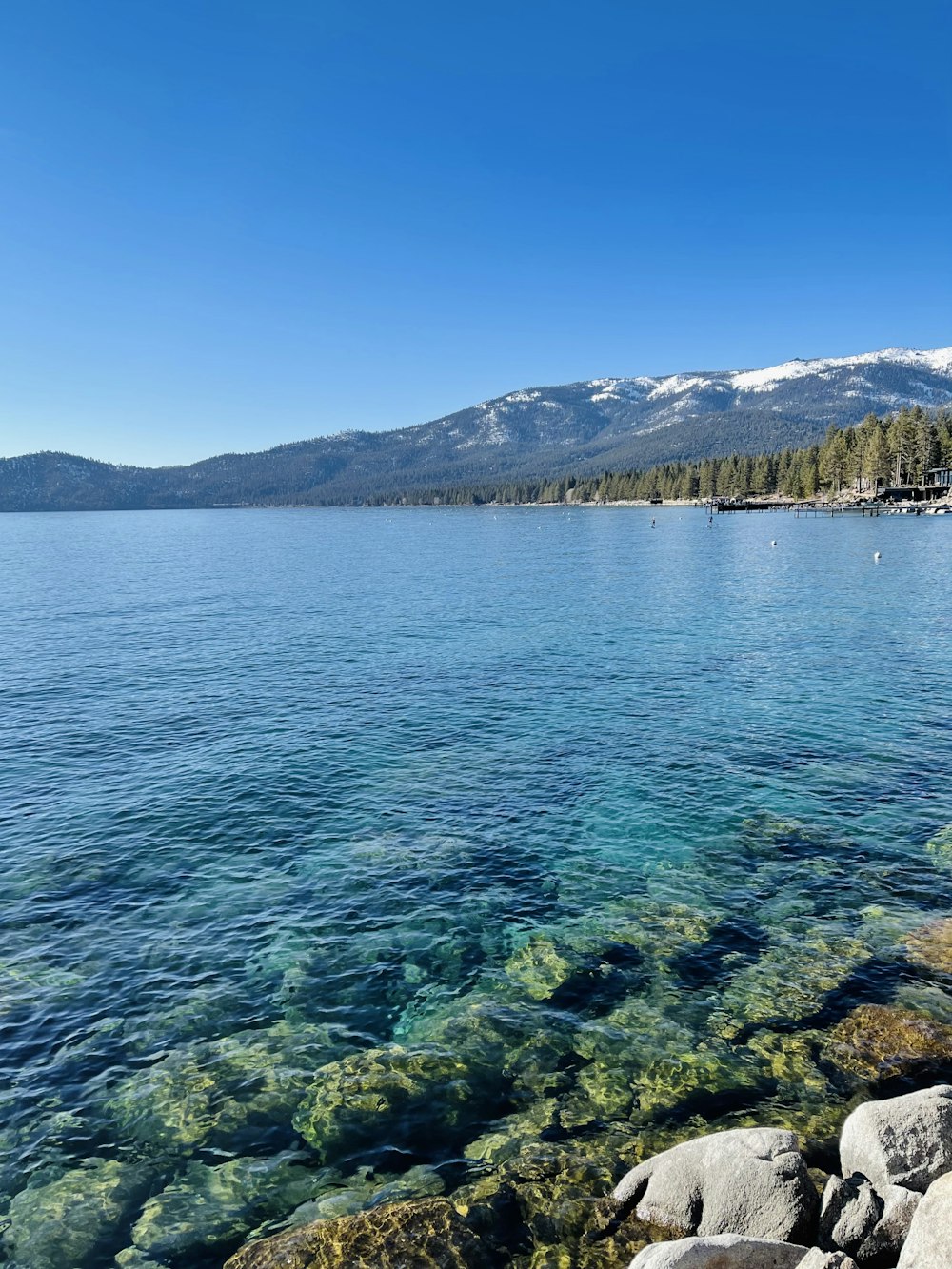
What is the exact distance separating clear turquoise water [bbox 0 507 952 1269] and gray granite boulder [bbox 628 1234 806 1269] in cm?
422

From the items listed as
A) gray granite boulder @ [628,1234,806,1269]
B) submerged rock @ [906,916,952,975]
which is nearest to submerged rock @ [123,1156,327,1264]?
gray granite boulder @ [628,1234,806,1269]

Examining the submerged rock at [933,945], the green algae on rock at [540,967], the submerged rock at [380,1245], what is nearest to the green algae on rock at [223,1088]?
the submerged rock at [380,1245]

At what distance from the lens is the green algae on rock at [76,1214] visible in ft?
38.2

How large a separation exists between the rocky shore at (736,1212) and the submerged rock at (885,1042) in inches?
111

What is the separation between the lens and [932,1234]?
9211 mm

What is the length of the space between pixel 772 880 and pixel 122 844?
71.5 feet

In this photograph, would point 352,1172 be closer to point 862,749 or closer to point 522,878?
point 522,878

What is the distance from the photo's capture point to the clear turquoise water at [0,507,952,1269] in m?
16.1

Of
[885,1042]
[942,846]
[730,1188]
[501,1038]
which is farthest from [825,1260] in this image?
[942,846]

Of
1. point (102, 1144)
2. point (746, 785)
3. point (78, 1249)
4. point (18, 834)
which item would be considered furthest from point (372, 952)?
point (746, 785)

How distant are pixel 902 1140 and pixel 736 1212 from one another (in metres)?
2.90

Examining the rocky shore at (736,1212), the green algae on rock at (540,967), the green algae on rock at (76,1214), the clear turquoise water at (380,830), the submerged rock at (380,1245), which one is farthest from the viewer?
the green algae on rock at (540,967)

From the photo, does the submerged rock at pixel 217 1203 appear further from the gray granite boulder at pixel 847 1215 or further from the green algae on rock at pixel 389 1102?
the gray granite boulder at pixel 847 1215

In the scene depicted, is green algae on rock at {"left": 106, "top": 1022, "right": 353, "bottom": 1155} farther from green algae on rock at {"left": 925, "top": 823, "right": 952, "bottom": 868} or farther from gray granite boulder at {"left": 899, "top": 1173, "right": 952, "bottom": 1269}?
green algae on rock at {"left": 925, "top": 823, "right": 952, "bottom": 868}
